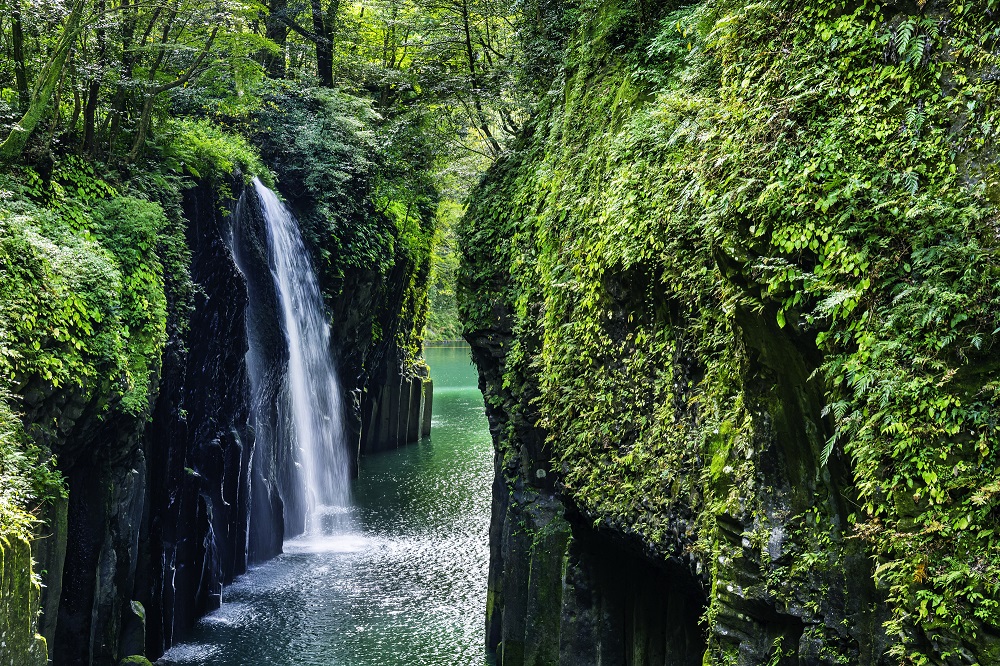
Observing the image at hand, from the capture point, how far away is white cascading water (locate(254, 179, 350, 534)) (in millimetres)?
19828

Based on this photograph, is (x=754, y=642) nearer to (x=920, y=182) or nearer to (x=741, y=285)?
(x=741, y=285)

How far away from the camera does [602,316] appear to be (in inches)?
356

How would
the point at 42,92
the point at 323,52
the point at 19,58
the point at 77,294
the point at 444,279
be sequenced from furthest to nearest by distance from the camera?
the point at 444,279 → the point at 323,52 → the point at 19,58 → the point at 42,92 → the point at 77,294

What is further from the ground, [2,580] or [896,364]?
[896,364]

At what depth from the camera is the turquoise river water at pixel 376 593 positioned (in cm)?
1391

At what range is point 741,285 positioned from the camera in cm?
569

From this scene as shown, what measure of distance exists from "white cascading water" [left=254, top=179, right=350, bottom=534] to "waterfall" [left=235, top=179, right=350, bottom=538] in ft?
0.08

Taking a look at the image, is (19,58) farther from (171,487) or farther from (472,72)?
(472,72)

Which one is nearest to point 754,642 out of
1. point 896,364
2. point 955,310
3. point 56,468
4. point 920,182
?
point 896,364

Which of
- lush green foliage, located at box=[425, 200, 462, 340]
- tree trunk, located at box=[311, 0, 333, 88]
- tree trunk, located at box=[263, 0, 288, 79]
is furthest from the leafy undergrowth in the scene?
lush green foliage, located at box=[425, 200, 462, 340]

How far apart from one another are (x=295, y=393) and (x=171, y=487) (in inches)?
262

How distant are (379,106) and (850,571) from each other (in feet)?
80.8

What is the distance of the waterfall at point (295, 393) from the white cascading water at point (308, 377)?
1.0 inches

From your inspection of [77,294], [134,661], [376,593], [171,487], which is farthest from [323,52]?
[134,661]
